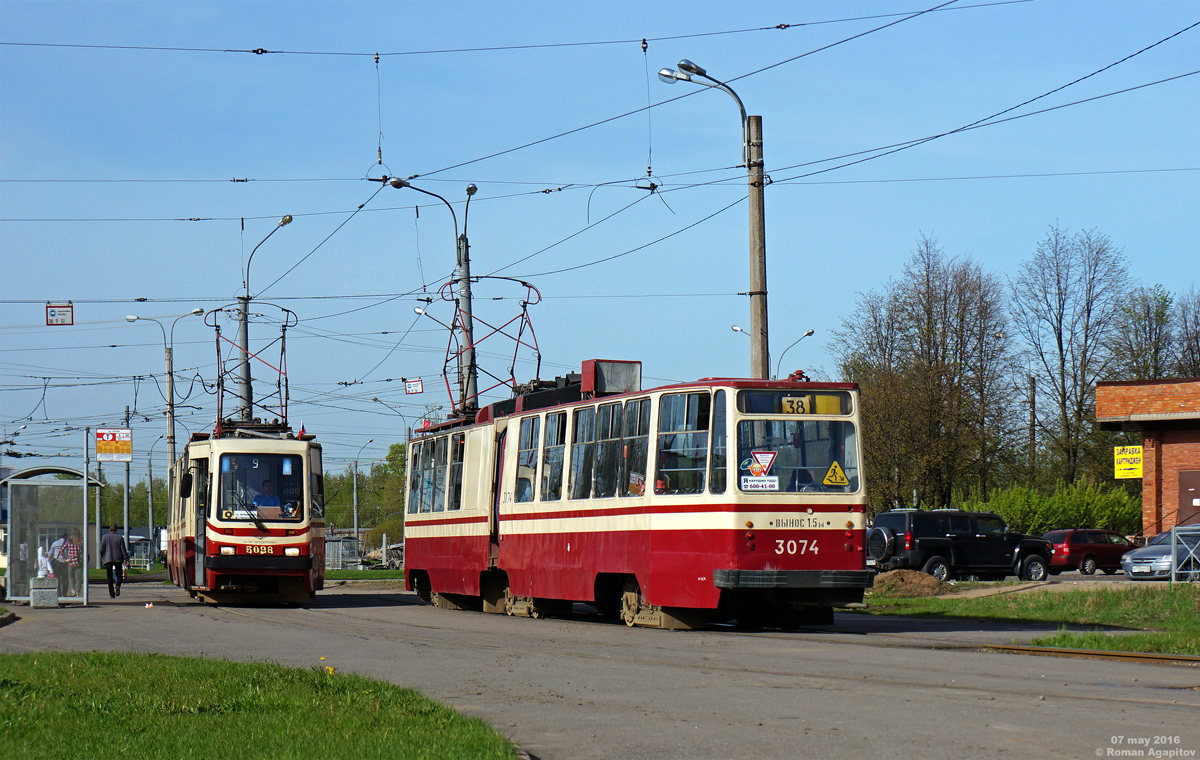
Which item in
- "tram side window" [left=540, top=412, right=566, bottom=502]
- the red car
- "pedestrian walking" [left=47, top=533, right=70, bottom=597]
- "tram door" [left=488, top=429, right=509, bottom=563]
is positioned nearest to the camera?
"tram side window" [left=540, top=412, right=566, bottom=502]

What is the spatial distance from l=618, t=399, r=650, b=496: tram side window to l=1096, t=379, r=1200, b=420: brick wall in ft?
94.8

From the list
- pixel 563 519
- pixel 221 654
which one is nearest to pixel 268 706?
pixel 221 654

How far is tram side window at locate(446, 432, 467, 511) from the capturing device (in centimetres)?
2259

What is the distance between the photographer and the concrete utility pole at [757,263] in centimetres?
2016

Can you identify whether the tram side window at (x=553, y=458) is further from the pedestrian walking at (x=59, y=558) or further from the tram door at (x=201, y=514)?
the pedestrian walking at (x=59, y=558)

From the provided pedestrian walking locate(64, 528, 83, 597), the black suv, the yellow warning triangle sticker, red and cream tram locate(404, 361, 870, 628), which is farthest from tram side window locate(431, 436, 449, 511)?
the black suv

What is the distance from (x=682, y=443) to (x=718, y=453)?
56cm

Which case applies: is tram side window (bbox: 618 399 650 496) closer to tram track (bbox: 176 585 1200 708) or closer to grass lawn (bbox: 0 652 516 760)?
tram track (bbox: 176 585 1200 708)

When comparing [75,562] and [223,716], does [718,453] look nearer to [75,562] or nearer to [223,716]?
[223,716]

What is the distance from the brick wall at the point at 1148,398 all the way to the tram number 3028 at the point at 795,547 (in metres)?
28.9

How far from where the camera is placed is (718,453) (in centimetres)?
1630

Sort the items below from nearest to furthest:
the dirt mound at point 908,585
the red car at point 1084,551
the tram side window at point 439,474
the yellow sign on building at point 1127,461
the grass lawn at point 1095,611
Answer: the grass lawn at point 1095,611 < the tram side window at point 439,474 < the dirt mound at point 908,585 < the red car at point 1084,551 < the yellow sign on building at point 1127,461

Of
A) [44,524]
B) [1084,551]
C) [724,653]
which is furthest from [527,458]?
[1084,551]

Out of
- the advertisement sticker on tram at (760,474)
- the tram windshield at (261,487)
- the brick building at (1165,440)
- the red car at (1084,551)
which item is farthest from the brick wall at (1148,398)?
the advertisement sticker on tram at (760,474)
